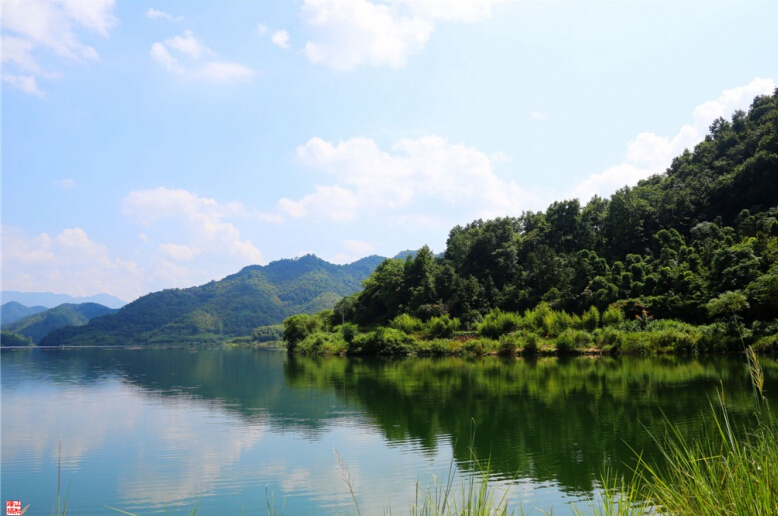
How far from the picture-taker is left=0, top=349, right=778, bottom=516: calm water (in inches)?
428

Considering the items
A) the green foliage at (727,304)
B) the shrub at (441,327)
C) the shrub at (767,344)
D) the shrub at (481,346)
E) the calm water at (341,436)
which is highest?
the green foliage at (727,304)

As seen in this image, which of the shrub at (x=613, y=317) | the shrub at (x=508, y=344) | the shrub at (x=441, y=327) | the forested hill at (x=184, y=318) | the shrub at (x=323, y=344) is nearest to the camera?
the shrub at (x=613, y=317)

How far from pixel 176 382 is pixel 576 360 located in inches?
1165

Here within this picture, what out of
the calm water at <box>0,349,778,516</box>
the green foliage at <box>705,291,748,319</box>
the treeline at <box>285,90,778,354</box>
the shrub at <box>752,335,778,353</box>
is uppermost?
the treeline at <box>285,90,778,354</box>

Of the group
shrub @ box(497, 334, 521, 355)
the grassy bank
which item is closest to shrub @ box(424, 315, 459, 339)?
the grassy bank

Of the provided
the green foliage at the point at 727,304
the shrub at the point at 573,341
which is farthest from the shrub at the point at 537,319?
the green foliage at the point at 727,304

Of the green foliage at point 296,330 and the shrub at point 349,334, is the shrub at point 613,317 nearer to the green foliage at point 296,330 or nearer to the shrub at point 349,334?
the shrub at point 349,334

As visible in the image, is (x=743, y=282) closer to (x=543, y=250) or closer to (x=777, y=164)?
(x=777, y=164)

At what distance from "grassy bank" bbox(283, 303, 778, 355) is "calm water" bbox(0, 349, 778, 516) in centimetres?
611

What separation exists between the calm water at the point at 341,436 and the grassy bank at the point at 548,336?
6107 mm

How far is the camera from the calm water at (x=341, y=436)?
35.7 ft

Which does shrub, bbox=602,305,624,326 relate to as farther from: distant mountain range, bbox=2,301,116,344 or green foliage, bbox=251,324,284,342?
distant mountain range, bbox=2,301,116,344

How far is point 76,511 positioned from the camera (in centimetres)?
1034

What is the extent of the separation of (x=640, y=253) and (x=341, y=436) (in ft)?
168
